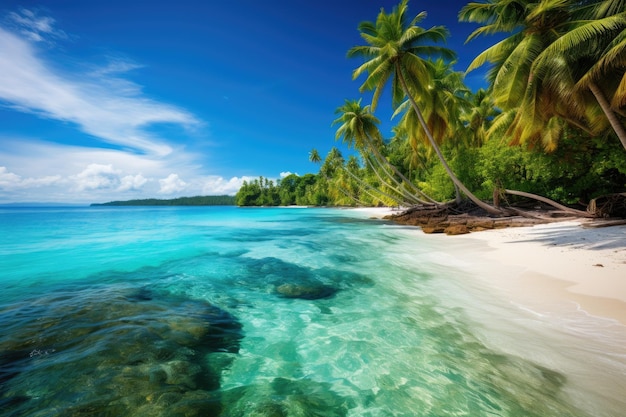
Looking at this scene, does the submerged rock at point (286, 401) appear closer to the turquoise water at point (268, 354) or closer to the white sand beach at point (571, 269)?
the turquoise water at point (268, 354)

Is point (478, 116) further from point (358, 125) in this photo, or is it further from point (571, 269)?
point (571, 269)

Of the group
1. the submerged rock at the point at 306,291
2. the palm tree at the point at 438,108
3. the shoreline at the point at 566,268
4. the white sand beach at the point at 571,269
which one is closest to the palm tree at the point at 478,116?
the palm tree at the point at 438,108

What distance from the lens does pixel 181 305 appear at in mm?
5492

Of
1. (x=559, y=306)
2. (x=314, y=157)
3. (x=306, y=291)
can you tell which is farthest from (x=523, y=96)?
(x=314, y=157)

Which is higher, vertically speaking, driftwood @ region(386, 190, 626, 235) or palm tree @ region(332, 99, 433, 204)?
palm tree @ region(332, 99, 433, 204)

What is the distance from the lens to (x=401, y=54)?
16.6 metres

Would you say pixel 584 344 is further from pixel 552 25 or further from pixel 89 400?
pixel 552 25

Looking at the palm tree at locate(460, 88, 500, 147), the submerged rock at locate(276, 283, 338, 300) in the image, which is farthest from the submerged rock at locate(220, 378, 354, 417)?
the palm tree at locate(460, 88, 500, 147)

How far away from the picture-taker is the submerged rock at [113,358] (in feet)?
8.56

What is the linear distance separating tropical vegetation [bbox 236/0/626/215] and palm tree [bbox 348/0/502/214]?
64 millimetres

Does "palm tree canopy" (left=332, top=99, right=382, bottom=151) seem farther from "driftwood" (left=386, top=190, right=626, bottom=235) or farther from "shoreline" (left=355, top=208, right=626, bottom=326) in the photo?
"shoreline" (left=355, top=208, right=626, bottom=326)

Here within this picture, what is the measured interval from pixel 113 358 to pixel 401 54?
63.1ft

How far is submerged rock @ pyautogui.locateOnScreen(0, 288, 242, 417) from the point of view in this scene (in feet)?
8.56

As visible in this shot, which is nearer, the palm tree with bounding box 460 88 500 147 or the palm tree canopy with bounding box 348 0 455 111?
the palm tree canopy with bounding box 348 0 455 111
